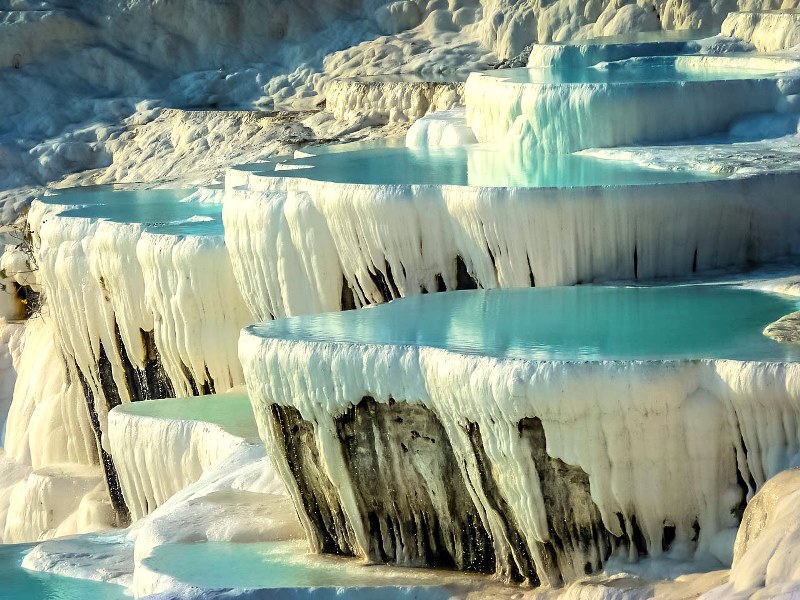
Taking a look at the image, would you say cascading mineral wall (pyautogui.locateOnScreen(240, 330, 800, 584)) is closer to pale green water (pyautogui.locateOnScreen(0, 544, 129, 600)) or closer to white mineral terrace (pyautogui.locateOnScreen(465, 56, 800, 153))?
pale green water (pyautogui.locateOnScreen(0, 544, 129, 600))

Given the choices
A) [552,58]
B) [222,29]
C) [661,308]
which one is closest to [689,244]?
[661,308]

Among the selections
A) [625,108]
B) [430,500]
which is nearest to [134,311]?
[625,108]

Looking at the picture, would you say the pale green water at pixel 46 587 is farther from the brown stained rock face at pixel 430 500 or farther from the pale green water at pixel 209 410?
the pale green water at pixel 209 410

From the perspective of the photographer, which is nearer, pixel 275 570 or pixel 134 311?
pixel 275 570

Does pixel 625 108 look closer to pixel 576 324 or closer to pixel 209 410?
pixel 209 410

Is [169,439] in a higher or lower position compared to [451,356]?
lower

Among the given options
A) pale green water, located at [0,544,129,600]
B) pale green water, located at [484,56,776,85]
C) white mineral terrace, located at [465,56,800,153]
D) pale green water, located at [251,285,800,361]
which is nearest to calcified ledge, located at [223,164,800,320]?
pale green water, located at [251,285,800,361]

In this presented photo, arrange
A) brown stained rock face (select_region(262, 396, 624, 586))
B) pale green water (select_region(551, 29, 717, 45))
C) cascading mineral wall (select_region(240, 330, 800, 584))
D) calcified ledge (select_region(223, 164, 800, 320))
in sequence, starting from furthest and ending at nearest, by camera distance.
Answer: pale green water (select_region(551, 29, 717, 45)) → calcified ledge (select_region(223, 164, 800, 320)) → brown stained rock face (select_region(262, 396, 624, 586)) → cascading mineral wall (select_region(240, 330, 800, 584))
